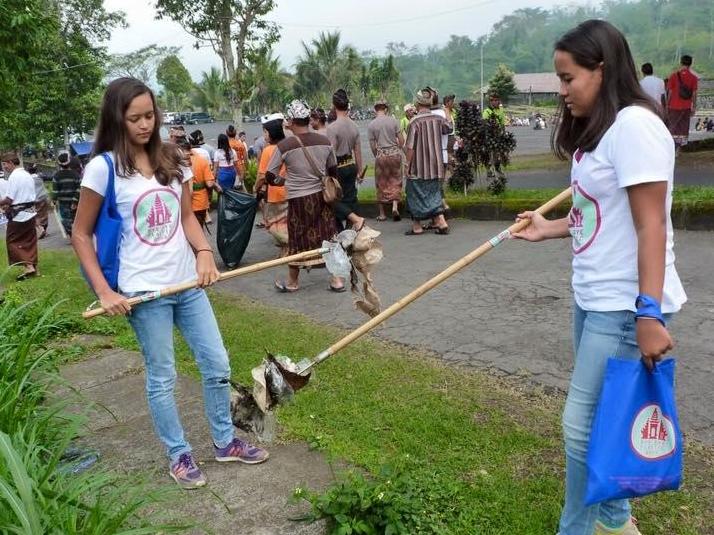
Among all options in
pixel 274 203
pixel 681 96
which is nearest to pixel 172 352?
pixel 274 203

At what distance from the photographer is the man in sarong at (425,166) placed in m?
8.24

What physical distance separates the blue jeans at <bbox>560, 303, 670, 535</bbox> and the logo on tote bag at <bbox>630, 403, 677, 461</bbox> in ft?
0.55

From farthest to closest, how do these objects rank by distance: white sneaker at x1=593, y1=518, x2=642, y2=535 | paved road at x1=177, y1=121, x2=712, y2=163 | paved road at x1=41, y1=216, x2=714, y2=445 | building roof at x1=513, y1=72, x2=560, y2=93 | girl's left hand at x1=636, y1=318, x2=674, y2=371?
building roof at x1=513, y1=72, x2=560, y2=93 → paved road at x1=177, y1=121, x2=712, y2=163 → paved road at x1=41, y1=216, x2=714, y2=445 → white sneaker at x1=593, y1=518, x2=642, y2=535 → girl's left hand at x1=636, y1=318, x2=674, y2=371

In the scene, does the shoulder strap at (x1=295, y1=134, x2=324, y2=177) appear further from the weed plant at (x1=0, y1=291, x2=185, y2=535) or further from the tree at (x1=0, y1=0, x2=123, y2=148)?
the tree at (x1=0, y1=0, x2=123, y2=148)

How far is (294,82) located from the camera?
2685 inches

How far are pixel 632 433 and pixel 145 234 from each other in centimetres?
205

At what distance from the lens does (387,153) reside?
9.27 meters

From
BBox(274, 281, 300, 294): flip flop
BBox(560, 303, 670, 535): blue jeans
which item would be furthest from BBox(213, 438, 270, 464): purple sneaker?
BBox(274, 281, 300, 294): flip flop

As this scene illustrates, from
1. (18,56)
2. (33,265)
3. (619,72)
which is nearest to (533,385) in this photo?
(619,72)

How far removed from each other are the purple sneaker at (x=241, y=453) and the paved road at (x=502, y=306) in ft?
5.11

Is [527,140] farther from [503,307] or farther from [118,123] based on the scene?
[118,123]

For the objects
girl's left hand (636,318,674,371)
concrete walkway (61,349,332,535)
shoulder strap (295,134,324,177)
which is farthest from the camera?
shoulder strap (295,134,324,177)

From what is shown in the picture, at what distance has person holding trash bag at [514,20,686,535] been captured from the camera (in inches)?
74.8

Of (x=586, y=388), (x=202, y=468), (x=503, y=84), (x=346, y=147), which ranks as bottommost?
(x=202, y=468)
